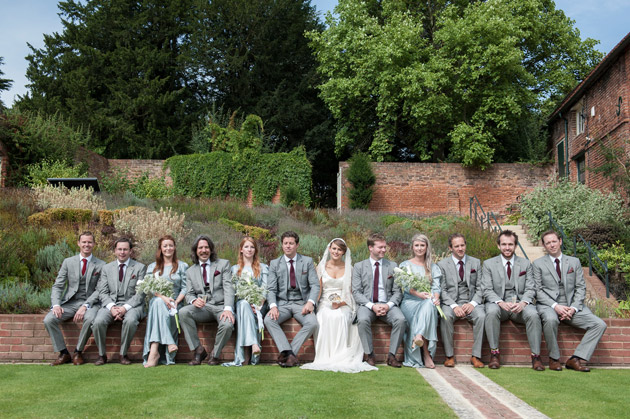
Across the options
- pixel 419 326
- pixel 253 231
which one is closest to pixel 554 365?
pixel 419 326

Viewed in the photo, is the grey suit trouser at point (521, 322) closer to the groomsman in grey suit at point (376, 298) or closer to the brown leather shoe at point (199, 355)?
the groomsman in grey suit at point (376, 298)

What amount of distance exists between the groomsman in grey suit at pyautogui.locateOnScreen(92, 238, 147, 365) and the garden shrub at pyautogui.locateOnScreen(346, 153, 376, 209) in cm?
1511

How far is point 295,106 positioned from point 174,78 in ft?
22.7

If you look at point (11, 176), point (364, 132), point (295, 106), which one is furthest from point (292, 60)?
Answer: point (11, 176)

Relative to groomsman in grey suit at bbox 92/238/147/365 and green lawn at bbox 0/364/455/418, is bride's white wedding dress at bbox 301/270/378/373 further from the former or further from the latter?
groomsman in grey suit at bbox 92/238/147/365

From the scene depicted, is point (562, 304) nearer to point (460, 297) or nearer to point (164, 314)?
point (460, 297)

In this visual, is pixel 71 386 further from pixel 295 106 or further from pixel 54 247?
pixel 295 106

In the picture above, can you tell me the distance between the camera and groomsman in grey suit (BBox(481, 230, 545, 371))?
660cm

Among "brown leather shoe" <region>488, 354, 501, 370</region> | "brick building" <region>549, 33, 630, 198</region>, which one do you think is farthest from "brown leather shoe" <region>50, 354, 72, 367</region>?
"brick building" <region>549, 33, 630, 198</region>

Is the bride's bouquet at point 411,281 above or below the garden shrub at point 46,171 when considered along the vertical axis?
below

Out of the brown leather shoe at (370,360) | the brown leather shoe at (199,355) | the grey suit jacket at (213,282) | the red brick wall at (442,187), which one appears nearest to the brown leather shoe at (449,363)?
the brown leather shoe at (370,360)

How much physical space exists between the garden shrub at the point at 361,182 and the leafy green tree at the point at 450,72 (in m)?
2.42

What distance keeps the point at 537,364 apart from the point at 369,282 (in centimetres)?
219

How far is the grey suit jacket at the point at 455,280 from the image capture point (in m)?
7.06
